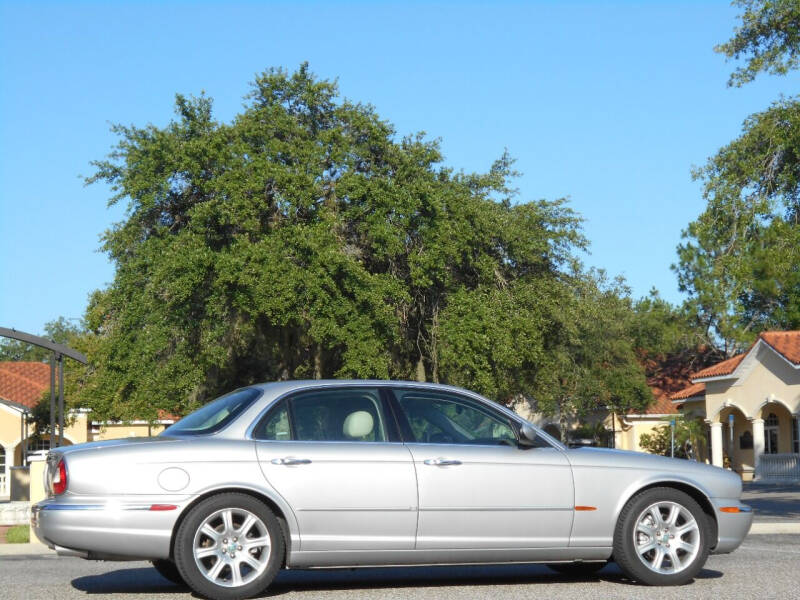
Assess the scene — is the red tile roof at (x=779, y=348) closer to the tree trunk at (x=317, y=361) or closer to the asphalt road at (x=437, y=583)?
the tree trunk at (x=317, y=361)

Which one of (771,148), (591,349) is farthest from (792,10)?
(591,349)

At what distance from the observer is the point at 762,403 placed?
1772 inches

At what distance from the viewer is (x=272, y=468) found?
7945 mm

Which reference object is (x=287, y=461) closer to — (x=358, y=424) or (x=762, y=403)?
(x=358, y=424)

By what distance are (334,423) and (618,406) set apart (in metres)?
54.9

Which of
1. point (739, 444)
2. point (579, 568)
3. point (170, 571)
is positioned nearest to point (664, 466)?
point (579, 568)

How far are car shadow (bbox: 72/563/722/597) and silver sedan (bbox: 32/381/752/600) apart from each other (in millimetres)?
501

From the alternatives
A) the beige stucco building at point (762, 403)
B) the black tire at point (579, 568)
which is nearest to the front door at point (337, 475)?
the black tire at point (579, 568)

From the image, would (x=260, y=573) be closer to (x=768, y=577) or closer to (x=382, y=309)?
(x=768, y=577)

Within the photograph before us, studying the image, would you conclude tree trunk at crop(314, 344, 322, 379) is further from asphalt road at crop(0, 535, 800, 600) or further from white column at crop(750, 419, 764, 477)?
white column at crop(750, 419, 764, 477)

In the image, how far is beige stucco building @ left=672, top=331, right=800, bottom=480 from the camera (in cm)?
4400

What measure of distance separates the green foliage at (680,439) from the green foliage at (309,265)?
1867 centimetres

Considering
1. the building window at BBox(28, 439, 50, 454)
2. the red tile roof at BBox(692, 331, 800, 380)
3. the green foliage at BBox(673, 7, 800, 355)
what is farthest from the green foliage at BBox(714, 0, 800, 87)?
the building window at BBox(28, 439, 50, 454)

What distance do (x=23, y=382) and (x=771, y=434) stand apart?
3408 centimetres
